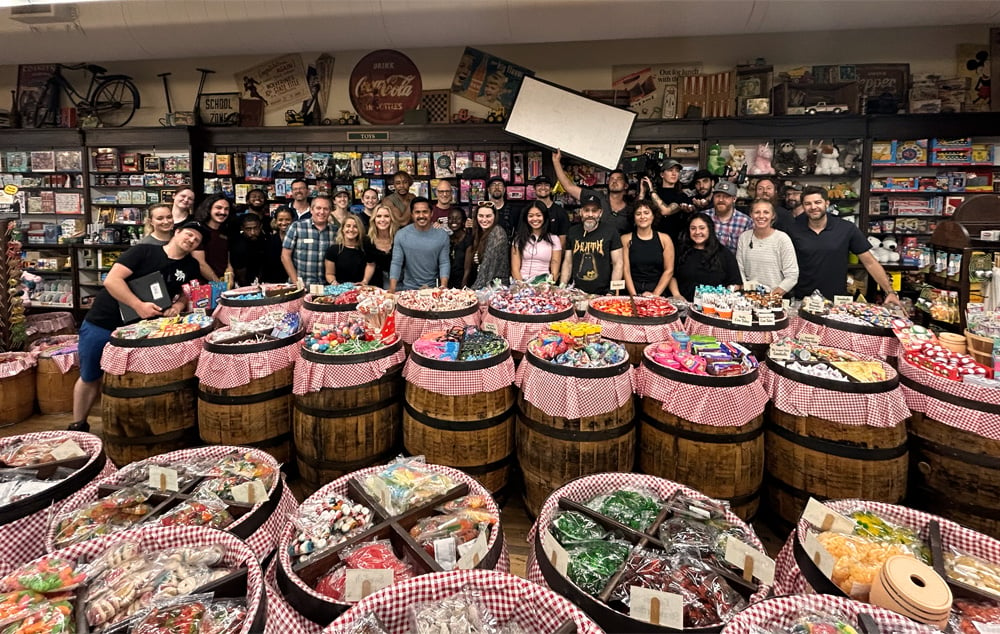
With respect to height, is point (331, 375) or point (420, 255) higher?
point (420, 255)

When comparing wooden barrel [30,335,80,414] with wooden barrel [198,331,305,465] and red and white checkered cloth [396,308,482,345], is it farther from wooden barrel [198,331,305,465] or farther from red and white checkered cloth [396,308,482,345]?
red and white checkered cloth [396,308,482,345]

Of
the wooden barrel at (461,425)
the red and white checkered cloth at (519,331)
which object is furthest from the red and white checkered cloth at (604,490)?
the red and white checkered cloth at (519,331)

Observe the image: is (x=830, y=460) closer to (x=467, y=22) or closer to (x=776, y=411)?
(x=776, y=411)

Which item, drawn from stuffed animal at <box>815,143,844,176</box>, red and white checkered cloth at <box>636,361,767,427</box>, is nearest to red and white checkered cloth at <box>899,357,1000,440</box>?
red and white checkered cloth at <box>636,361,767,427</box>

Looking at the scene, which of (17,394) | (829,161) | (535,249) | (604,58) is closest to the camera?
(17,394)

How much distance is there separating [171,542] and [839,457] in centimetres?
249

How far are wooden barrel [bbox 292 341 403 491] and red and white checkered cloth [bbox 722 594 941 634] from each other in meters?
1.90

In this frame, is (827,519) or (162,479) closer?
(827,519)

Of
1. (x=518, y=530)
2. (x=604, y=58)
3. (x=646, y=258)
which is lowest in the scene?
(x=518, y=530)

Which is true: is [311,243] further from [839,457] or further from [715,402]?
[839,457]

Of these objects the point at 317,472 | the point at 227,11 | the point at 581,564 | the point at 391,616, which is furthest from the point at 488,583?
the point at 227,11

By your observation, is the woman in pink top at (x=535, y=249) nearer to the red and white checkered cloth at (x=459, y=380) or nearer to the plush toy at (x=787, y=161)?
the red and white checkered cloth at (x=459, y=380)

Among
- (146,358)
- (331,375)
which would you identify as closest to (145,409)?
(146,358)

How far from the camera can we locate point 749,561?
147 cm
